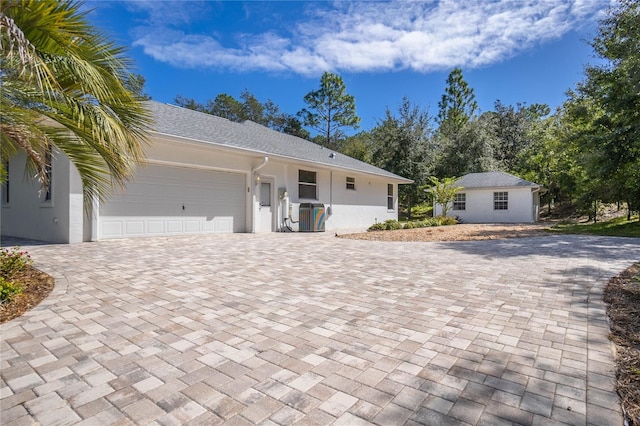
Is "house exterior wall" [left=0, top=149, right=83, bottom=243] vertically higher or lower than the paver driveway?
higher

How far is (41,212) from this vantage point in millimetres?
9055

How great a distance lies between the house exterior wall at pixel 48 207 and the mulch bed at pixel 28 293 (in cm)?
357

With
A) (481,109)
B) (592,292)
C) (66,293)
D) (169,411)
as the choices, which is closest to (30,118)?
(66,293)

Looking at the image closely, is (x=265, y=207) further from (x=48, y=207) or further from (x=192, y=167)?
(x=48, y=207)

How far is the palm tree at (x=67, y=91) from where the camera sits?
3223 mm

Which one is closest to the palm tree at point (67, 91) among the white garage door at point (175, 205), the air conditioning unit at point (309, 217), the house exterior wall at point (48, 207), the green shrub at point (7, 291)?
the green shrub at point (7, 291)

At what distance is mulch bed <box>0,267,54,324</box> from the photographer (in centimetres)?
337

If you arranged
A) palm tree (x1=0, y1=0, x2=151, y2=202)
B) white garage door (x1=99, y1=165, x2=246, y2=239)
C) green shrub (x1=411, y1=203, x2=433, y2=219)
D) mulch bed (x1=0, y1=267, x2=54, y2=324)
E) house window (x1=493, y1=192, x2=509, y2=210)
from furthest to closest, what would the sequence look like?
green shrub (x1=411, y1=203, x2=433, y2=219) → house window (x1=493, y1=192, x2=509, y2=210) → white garage door (x1=99, y1=165, x2=246, y2=239) → mulch bed (x1=0, y1=267, x2=54, y2=324) → palm tree (x1=0, y1=0, x2=151, y2=202)

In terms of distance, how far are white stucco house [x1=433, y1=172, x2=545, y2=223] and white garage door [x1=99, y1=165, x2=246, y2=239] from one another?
629 inches

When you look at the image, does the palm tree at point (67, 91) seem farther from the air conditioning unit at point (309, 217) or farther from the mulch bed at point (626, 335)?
the air conditioning unit at point (309, 217)

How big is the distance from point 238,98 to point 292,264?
34595mm

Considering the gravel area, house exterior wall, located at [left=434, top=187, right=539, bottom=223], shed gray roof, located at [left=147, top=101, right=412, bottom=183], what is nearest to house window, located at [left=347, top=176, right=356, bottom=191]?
shed gray roof, located at [left=147, top=101, right=412, bottom=183]

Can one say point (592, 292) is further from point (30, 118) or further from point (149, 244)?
point (149, 244)

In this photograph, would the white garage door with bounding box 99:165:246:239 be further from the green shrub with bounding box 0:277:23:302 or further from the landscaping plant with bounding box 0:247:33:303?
the green shrub with bounding box 0:277:23:302
